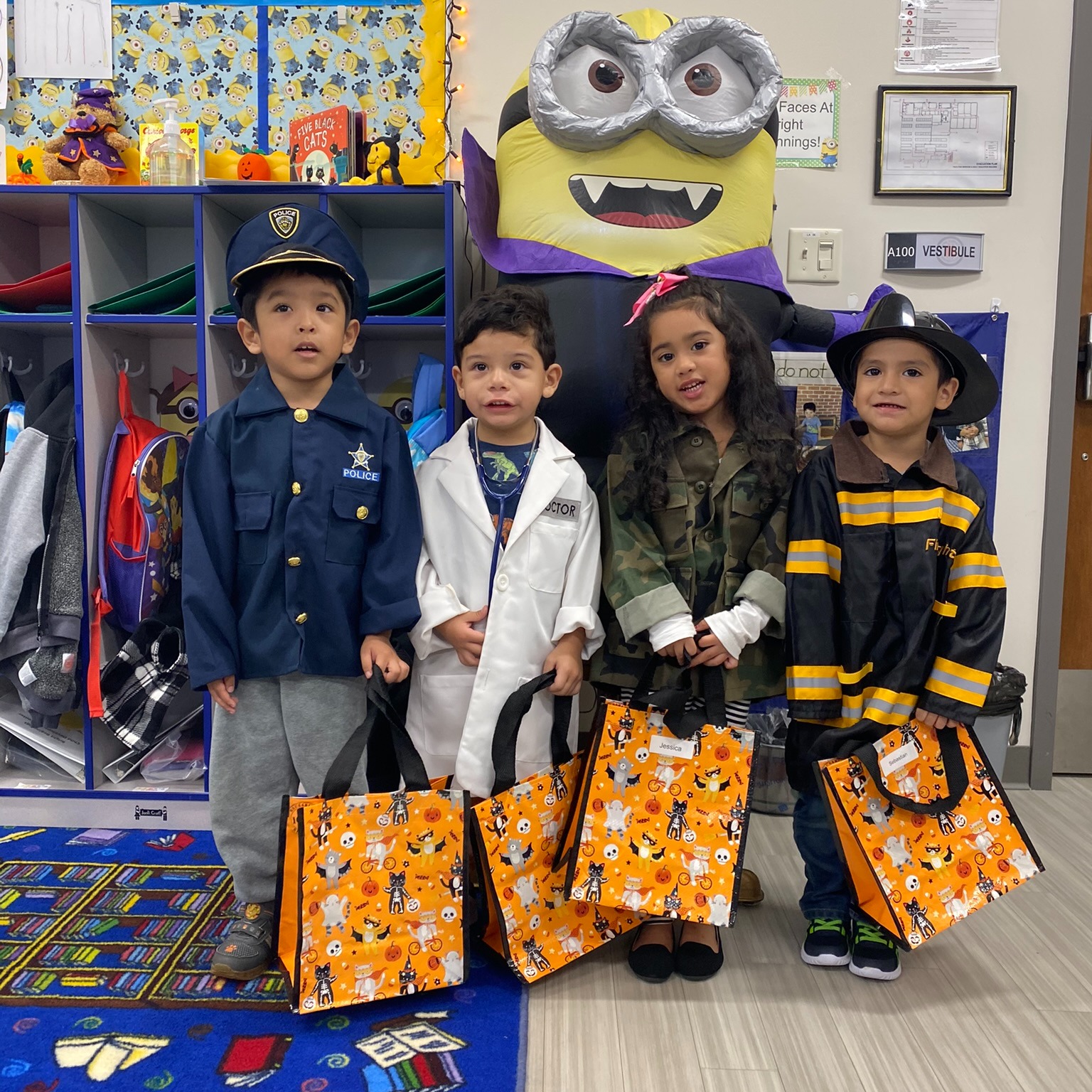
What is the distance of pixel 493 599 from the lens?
5.00 ft

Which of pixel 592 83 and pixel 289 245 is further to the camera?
pixel 592 83

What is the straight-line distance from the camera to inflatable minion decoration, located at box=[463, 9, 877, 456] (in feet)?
5.74

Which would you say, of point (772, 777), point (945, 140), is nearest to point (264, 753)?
point (772, 777)

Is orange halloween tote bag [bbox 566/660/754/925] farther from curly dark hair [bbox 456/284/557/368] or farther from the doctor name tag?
curly dark hair [bbox 456/284/557/368]

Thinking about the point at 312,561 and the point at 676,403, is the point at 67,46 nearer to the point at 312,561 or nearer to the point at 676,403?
the point at 312,561

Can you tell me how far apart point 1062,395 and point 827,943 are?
1639mm

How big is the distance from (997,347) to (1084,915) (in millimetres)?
1396

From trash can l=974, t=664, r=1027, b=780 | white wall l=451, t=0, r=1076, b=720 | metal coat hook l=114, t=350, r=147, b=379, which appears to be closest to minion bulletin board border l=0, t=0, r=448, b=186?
white wall l=451, t=0, r=1076, b=720

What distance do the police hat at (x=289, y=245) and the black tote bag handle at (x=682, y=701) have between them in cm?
91

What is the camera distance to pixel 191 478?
1507 millimetres

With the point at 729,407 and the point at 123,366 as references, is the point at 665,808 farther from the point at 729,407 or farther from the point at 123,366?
the point at 123,366

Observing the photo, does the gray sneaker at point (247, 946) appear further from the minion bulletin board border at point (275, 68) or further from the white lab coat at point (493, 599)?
the minion bulletin board border at point (275, 68)

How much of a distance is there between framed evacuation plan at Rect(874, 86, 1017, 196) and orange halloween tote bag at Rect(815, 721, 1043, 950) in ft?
5.02

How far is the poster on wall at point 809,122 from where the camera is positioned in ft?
7.32
